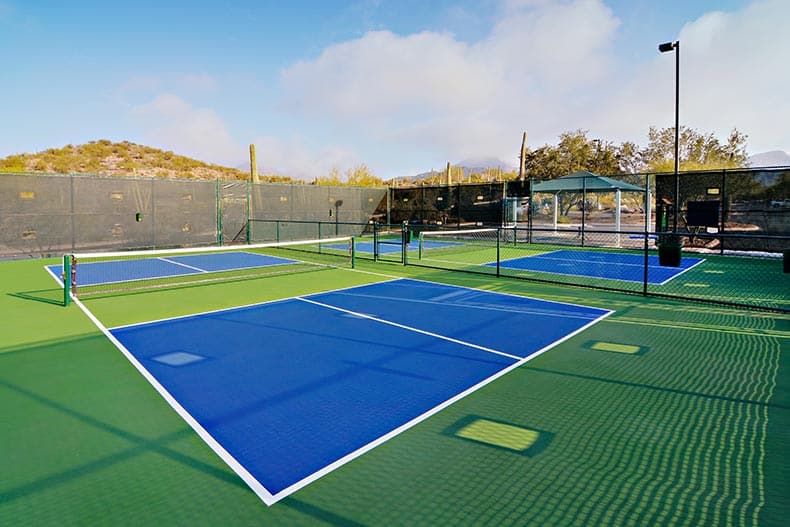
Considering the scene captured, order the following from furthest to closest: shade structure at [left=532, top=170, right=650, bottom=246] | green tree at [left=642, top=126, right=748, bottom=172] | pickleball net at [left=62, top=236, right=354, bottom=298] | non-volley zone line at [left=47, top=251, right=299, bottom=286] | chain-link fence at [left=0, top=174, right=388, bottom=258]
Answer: green tree at [left=642, top=126, right=748, bottom=172], shade structure at [left=532, top=170, right=650, bottom=246], chain-link fence at [left=0, top=174, right=388, bottom=258], non-volley zone line at [left=47, top=251, right=299, bottom=286], pickleball net at [left=62, top=236, right=354, bottom=298]

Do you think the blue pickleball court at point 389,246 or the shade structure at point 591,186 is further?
the shade structure at point 591,186

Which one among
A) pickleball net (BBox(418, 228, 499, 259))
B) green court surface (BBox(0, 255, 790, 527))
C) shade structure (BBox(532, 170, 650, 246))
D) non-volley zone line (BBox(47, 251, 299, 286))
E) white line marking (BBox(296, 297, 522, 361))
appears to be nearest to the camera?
green court surface (BBox(0, 255, 790, 527))

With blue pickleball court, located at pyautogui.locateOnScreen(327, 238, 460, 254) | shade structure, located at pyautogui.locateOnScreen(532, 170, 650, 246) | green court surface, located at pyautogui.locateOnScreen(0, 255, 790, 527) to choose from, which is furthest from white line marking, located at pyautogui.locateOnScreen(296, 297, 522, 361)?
shade structure, located at pyautogui.locateOnScreen(532, 170, 650, 246)

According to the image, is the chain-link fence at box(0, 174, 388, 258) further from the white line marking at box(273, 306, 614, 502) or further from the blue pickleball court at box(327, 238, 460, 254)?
the white line marking at box(273, 306, 614, 502)

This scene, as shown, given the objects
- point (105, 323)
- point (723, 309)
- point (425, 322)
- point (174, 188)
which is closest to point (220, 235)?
point (174, 188)

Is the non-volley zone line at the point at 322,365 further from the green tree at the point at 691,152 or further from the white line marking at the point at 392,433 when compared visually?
the green tree at the point at 691,152

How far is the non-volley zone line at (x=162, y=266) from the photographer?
12961 mm

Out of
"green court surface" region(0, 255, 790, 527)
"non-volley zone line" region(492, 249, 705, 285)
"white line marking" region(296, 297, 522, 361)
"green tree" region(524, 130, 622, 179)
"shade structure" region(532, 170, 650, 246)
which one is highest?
"green tree" region(524, 130, 622, 179)

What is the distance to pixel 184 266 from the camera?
50.2 ft

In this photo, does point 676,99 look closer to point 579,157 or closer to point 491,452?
point 491,452

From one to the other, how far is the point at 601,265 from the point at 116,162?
51320mm

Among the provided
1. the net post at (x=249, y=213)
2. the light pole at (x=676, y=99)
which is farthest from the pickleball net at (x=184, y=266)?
→ the light pole at (x=676, y=99)

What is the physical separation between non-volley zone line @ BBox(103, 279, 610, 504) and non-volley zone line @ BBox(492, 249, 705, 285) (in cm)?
450

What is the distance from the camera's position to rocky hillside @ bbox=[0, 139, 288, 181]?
1789 inches
